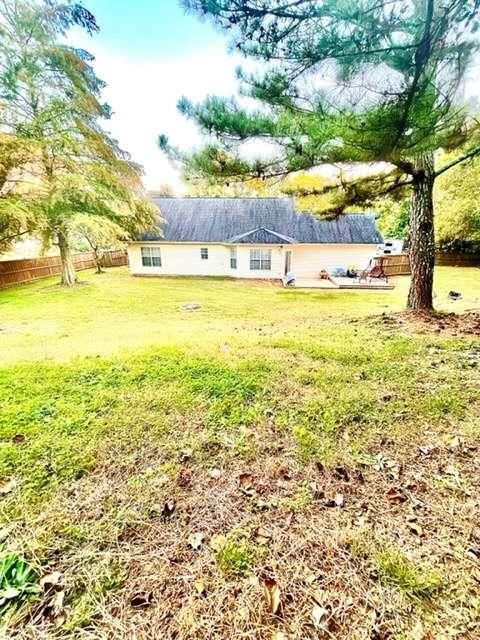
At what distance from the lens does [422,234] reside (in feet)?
20.2

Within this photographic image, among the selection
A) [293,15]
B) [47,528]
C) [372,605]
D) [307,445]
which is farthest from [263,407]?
[293,15]

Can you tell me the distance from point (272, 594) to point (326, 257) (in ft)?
60.9

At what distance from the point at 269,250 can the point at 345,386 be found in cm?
1502

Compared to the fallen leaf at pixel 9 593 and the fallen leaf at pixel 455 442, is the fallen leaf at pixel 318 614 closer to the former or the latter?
the fallen leaf at pixel 9 593

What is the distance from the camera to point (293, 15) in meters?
2.74

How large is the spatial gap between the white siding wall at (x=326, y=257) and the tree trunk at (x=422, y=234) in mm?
12002

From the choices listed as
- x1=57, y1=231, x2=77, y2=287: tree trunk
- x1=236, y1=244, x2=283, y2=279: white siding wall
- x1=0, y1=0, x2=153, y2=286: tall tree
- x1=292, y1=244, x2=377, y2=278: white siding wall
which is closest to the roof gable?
x1=236, y1=244, x2=283, y2=279: white siding wall

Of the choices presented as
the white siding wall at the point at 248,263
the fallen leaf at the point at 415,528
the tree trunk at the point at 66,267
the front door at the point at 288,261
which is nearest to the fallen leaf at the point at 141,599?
the fallen leaf at the point at 415,528

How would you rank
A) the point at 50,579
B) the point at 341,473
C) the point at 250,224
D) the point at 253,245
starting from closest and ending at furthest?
the point at 50,579
the point at 341,473
the point at 253,245
the point at 250,224

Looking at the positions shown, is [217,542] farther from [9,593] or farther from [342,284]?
[342,284]

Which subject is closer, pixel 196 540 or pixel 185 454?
pixel 196 540

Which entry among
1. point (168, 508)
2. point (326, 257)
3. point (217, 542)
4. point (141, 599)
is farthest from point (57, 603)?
point (326, 257)

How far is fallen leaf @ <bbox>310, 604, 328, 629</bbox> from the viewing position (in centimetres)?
127

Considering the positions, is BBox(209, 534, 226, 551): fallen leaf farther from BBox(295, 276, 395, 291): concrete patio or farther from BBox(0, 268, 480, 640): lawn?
BBox(295, 276, 395, 291): concrete patio
